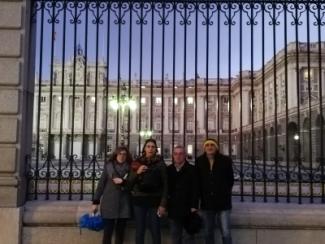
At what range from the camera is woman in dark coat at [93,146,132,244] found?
265 inches

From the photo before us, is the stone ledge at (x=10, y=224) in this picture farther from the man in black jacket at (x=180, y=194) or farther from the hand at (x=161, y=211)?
the man in black jacket at (x=180, y=194)

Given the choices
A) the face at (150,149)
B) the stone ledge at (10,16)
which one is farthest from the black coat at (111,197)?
the stone ledge at (10,16)

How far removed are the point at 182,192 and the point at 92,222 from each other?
140 cm

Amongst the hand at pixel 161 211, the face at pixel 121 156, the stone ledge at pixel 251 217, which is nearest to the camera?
the hand at pixel 161 211

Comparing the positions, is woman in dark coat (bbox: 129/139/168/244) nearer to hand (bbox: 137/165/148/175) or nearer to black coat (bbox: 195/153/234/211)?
hand (bbox: 137/165/148/175)

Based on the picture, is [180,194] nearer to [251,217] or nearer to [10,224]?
[251,217]

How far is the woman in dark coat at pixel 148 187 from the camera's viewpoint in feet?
21.3

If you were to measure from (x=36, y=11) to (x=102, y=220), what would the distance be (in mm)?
3822

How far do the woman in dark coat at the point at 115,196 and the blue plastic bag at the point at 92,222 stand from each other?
0.08 metres

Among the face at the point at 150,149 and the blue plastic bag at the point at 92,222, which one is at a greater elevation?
the face at the point at 150,149

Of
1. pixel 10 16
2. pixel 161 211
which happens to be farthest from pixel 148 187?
pixel 10 16

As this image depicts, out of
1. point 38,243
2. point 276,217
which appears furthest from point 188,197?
point 38,243

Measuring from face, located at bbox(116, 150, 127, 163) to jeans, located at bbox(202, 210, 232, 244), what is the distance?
1409mm

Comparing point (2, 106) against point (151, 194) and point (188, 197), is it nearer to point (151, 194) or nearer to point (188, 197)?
point (151, 194)
